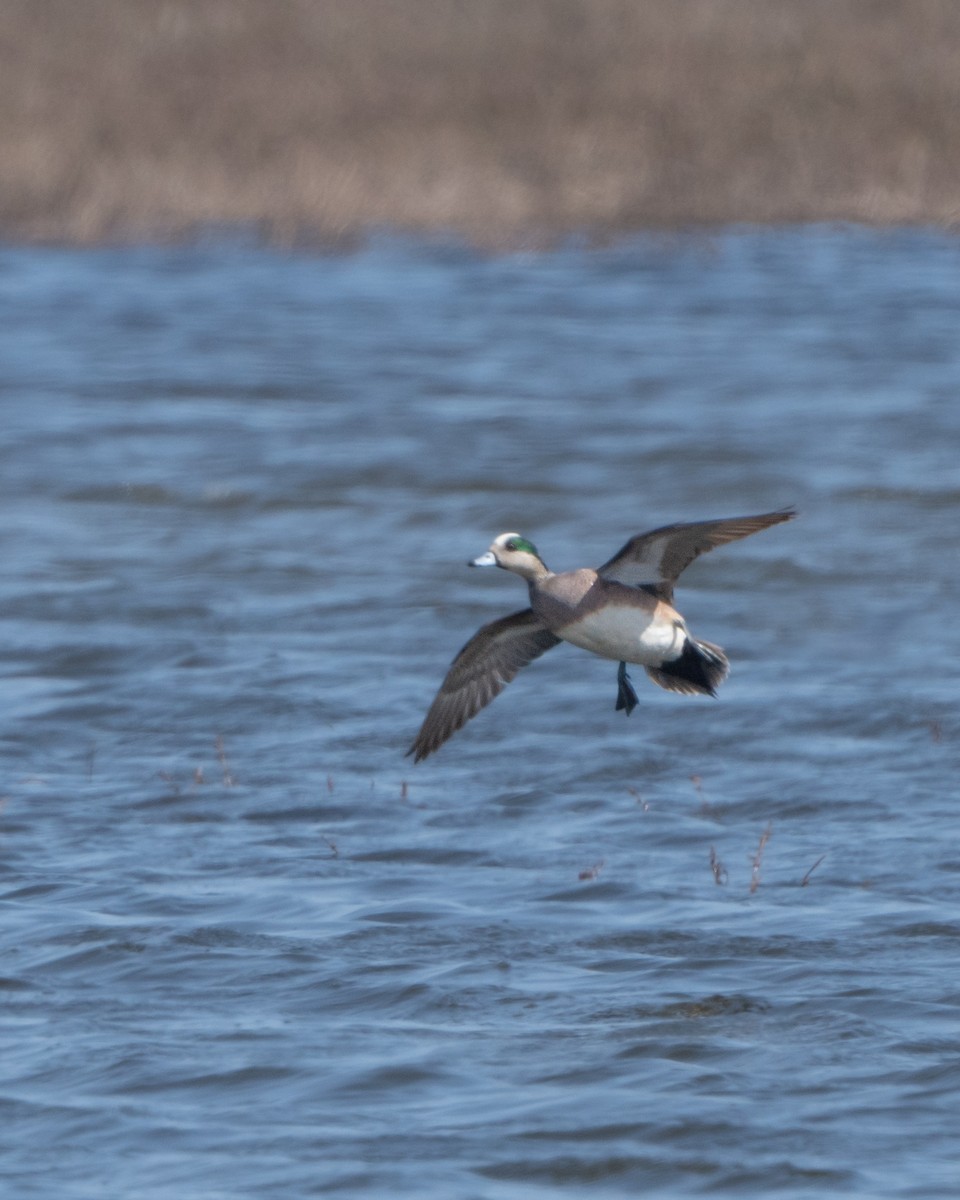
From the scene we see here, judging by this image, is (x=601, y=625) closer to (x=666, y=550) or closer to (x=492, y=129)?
(x=666, y=550)

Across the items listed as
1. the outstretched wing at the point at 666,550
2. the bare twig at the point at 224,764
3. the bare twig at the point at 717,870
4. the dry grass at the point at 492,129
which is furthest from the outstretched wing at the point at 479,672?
the dry grass at the point at 492,129

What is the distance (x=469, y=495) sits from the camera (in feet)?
35.1

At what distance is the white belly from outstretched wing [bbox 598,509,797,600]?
9cm

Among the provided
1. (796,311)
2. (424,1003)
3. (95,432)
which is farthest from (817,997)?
(796,311)

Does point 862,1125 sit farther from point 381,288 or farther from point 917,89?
point 917,89

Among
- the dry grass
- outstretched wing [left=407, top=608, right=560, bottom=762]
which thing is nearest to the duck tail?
outstretched wing [left=407, top=608, right=560, bottom=762]

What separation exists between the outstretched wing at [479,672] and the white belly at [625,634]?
249 millimetres

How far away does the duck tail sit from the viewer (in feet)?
16.5

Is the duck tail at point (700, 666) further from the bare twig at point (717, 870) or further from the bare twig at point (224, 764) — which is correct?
the bare twig at point (224, 764)

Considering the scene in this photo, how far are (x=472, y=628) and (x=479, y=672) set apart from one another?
9.64 ft

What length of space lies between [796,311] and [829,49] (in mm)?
6773

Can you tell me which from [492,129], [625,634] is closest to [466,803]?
[625,634]

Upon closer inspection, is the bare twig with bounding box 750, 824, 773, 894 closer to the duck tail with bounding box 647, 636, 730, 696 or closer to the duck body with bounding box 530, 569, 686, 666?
the duck tail with bounding box 647, 636, 730, 696

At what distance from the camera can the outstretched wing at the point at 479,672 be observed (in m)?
5.12
